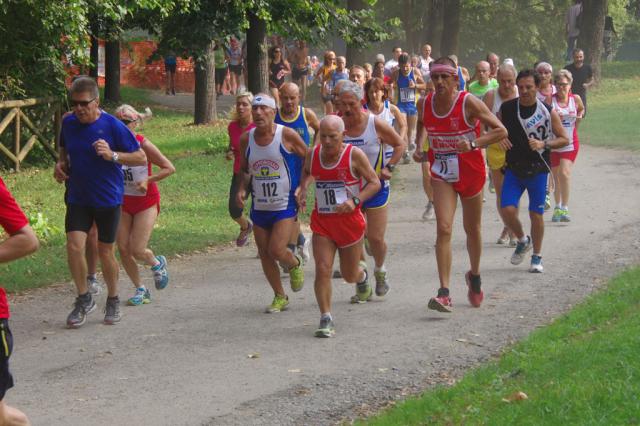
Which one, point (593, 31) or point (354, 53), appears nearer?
point (354, 53)

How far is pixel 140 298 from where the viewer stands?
34.5 ft

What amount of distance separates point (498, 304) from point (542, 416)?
13.2 ft

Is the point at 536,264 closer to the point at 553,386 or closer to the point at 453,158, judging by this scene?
the point at 453,158

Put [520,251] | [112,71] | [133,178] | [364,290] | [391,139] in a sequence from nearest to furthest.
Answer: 1. [364,290]
2. [133,178]
3. [391,139]
4. [520,251]
5. [112,71]

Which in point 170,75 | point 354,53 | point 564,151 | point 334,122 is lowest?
point 170,75

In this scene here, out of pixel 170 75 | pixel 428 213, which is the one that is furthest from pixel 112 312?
pixel 170 75

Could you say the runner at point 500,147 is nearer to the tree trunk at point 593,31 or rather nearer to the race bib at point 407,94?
the race bib at point 407,94

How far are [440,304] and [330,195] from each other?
1.26 metres

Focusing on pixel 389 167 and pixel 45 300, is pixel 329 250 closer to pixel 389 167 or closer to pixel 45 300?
pixel 389 167

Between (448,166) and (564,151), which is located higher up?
(448,166)

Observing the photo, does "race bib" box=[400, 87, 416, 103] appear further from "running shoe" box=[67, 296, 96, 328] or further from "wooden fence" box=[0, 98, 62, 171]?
"running shoe" box=[67, 296, 96, 328]

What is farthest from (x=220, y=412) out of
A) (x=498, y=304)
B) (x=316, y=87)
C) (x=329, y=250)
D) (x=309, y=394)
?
(x=316, y=87)

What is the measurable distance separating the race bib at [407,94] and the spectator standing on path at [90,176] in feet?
44.5

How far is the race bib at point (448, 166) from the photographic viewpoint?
983cm
